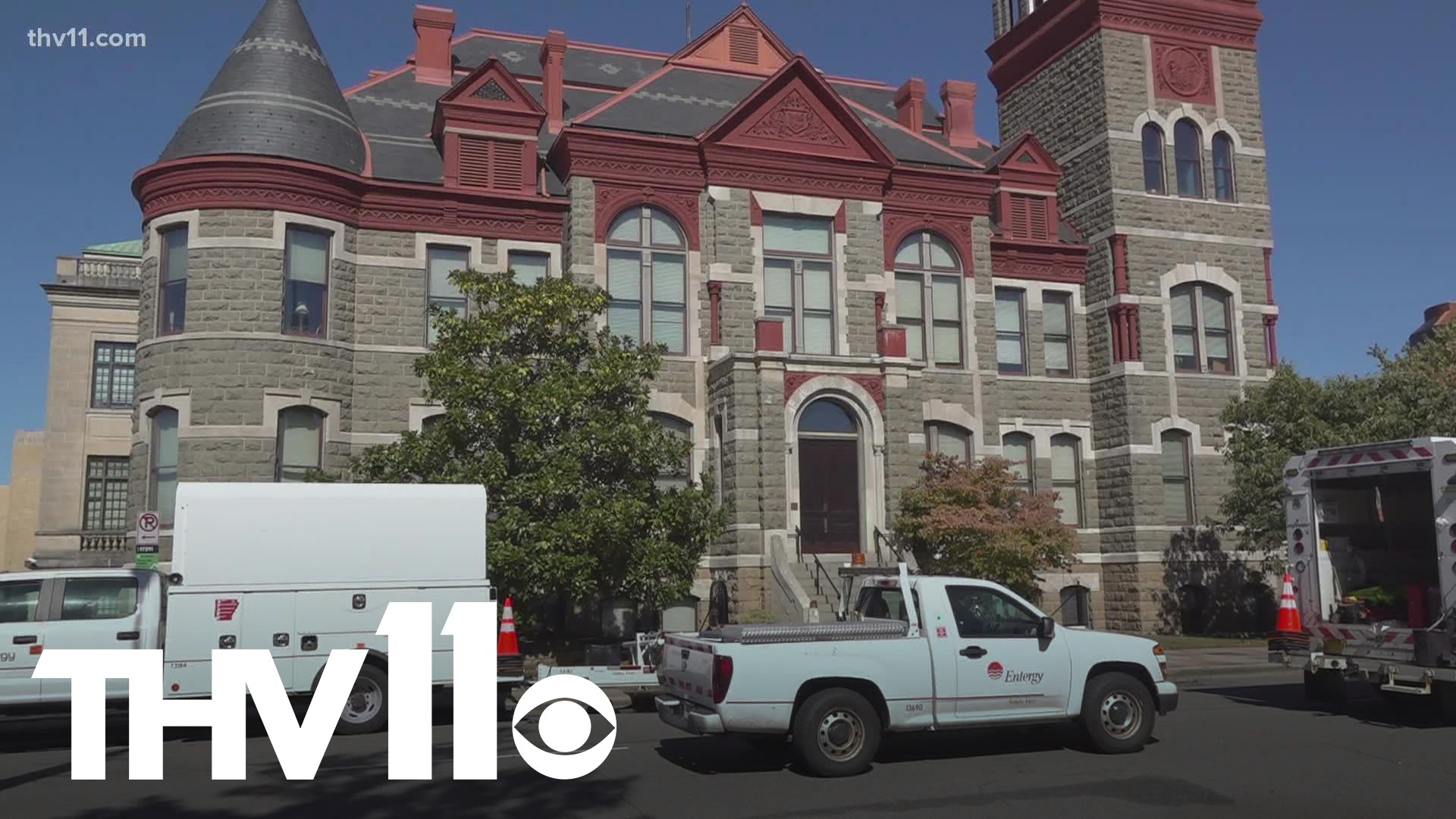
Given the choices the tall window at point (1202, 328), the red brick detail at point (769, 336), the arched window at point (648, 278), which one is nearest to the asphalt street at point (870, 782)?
the red brick detail at point (769, 336)

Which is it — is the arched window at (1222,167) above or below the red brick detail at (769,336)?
above

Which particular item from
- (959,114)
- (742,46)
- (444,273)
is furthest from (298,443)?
(959,114)

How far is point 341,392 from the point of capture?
2414 centimetres

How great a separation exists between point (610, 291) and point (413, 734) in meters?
13.8

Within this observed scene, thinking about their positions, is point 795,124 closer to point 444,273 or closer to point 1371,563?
point 444,273

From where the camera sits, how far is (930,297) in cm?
2831

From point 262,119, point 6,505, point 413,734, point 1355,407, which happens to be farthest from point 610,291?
point 6,505

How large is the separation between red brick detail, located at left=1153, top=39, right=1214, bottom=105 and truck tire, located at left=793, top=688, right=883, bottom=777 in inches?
947

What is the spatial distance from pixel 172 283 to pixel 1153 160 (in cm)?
2320

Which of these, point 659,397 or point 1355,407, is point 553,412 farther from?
point 1355,407

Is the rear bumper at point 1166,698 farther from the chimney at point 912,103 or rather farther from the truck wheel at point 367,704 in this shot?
the chimney at point 912,103

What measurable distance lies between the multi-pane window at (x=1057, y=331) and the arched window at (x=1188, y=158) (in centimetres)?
422

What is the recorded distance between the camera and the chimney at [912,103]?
32.7 m

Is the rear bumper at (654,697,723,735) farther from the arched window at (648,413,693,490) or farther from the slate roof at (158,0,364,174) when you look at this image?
the slate roof at (158,0,364,174)
